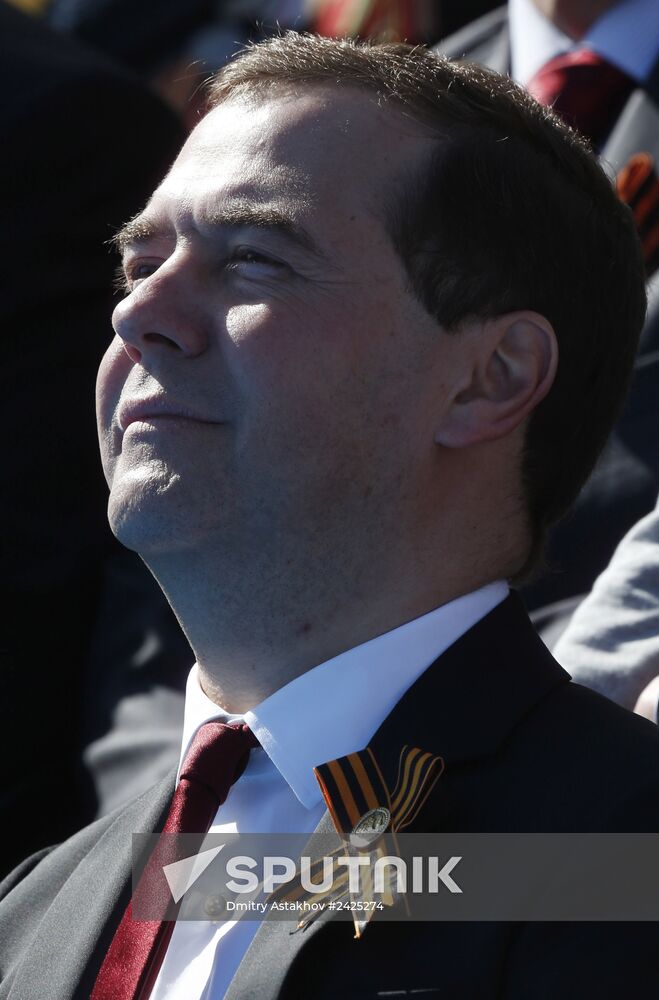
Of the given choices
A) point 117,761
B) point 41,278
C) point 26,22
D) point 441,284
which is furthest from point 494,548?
point 26,22

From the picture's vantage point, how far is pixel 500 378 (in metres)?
1.89

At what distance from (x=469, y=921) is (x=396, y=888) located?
3.2 inches

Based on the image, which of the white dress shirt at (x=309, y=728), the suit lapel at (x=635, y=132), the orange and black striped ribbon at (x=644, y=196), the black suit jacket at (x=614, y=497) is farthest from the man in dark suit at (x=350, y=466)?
the suit lapel at (x=635, y=132)

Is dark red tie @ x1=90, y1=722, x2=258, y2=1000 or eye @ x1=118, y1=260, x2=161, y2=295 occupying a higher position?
eye @ x1=118, y1=260, x2=161, y2=295

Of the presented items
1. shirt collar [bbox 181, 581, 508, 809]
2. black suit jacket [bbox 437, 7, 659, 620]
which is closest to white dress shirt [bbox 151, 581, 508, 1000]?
shirt collar [bbox 181, 581, 508, 809]

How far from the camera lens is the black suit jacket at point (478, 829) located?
57.2 inches

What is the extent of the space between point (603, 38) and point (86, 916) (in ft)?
6.58

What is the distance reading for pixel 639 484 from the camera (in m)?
2.48

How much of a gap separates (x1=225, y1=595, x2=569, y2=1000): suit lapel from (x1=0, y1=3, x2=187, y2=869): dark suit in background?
1186mm

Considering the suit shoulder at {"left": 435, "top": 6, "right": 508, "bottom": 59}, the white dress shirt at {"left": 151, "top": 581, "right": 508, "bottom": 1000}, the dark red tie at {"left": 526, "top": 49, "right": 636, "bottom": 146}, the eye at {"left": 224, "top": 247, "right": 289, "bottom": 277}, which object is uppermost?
the suit shoulder at {"left": 435, "top": 6, "right": 508, "bottom": 59}

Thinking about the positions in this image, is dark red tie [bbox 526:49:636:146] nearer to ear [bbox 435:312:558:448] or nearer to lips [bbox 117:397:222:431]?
ear [bbox 435:312:558:448]

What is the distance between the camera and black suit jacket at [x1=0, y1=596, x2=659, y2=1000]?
145cm

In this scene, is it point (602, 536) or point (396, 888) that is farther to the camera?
point (602, 536)

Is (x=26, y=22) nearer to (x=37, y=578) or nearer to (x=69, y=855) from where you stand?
(x=37, y=578)
